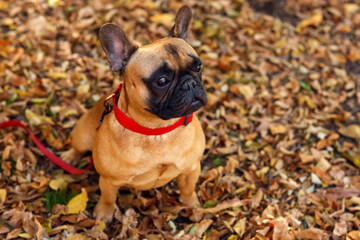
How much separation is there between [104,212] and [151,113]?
1.35 metres

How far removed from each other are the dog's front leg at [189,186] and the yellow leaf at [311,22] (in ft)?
11.6

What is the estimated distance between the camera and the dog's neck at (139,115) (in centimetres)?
288

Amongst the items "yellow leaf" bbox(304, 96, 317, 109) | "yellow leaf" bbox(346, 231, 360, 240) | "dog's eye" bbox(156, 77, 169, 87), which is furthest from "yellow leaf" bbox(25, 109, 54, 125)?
"yellow leaf" bbox(346, 231, 360, 240)

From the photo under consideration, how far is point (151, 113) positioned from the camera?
9.18 ft

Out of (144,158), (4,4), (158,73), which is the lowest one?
(144,158)

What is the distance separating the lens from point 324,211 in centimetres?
381

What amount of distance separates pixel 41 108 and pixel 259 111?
2.61 m

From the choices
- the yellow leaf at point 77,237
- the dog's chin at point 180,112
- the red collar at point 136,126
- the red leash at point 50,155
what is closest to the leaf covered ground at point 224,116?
the yellow leaf at point 77,237

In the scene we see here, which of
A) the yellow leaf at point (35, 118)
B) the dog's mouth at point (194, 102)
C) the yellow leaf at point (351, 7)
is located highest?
the dog's mouth at point (194, 102)

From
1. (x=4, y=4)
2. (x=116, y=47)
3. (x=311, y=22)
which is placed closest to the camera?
(x=116, y=47)

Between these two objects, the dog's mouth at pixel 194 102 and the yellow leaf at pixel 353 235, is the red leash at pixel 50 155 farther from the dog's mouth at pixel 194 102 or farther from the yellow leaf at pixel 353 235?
the yellow leaf at pixel 353 235

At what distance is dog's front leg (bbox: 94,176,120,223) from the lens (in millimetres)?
3388

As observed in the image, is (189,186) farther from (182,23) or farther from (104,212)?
(182,23)

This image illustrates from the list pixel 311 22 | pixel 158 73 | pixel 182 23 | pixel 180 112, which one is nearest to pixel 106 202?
pixel 180 112
